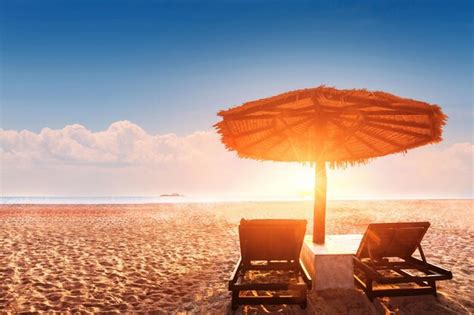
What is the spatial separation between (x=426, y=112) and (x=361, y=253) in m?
Answer: 2.54

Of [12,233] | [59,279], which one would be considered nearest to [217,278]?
[59,279]

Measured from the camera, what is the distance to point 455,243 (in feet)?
30.8

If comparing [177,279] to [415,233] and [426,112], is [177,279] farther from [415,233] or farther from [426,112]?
[426,112]

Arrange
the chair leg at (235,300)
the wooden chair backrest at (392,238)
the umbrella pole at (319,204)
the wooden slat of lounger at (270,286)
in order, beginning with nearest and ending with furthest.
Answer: the wooden slat of lounger at (270,286) → the chair leg at (235,300) → the wooden chair backrest at (392,238) → the umbrella pole at (319,204)

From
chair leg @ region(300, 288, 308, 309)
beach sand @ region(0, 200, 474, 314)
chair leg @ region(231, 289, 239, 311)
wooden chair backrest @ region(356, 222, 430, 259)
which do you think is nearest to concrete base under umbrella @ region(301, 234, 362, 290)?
beach sand @ region(0, 200, 474, 314)

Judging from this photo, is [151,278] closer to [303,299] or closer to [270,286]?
[270,286]

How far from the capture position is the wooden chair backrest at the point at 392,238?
14.9 feet

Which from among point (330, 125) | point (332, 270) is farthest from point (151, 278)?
point (330, 125)

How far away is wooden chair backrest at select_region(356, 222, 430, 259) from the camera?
4.55 meters

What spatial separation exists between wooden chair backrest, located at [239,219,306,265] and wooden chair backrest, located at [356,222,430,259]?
3.53ft

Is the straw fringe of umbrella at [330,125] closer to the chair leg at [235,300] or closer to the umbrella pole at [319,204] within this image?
the umbrella pole at [319,204]

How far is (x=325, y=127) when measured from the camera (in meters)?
5.36

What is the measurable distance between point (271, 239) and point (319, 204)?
1.50 metres

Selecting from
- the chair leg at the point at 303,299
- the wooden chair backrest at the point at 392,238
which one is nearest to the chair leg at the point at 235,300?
the chair leg at the point at 303,299
